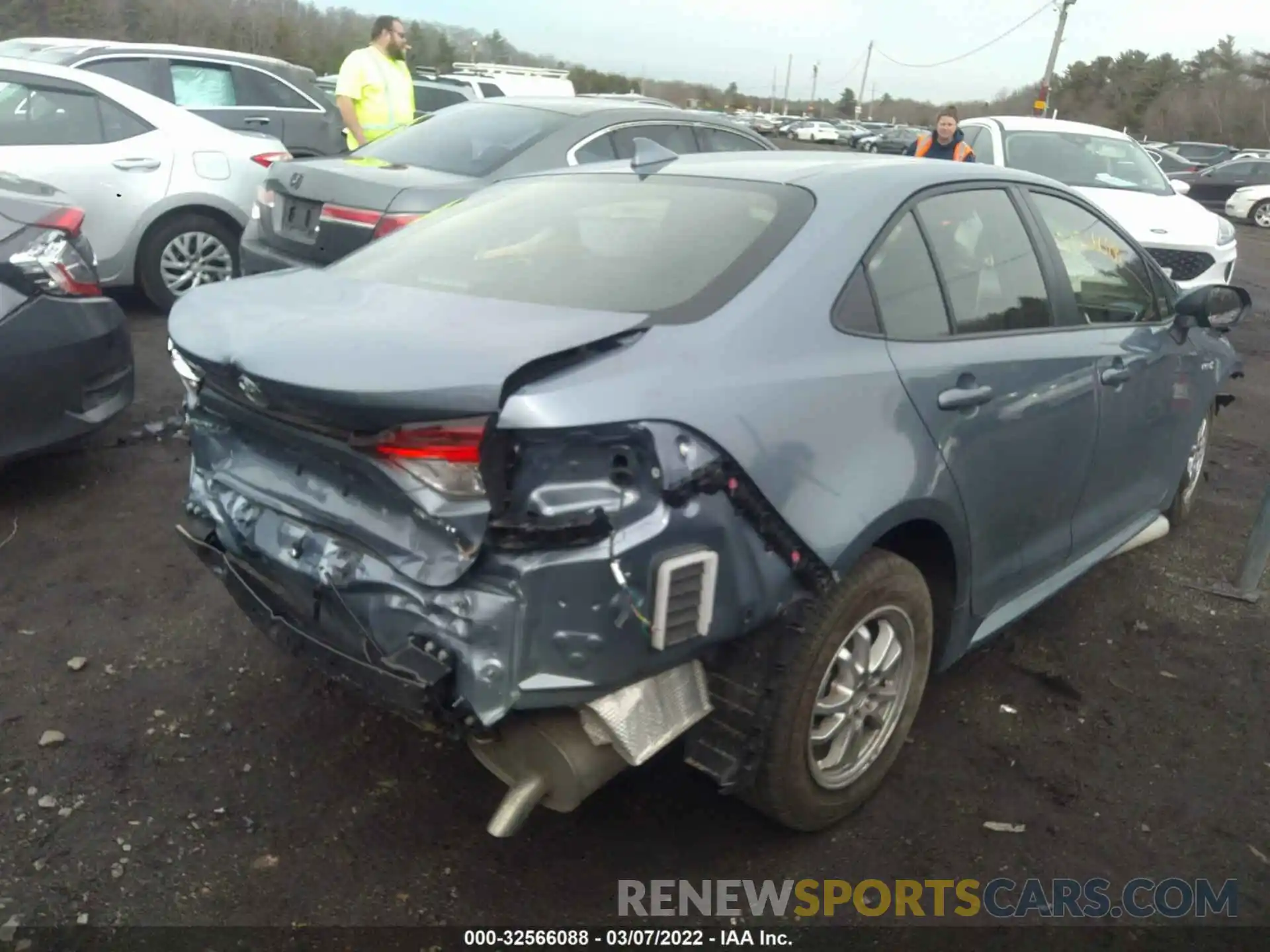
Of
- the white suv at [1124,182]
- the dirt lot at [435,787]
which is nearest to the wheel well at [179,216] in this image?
the dirt lot at [435,787]

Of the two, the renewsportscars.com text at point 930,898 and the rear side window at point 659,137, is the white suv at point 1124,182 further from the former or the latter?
the renewsportscars.com text at point 930,898

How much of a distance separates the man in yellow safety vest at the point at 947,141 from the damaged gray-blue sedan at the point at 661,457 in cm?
550

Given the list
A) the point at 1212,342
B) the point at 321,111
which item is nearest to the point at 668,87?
the point at 321,111

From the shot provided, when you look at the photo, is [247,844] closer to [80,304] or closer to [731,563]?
[731,563]

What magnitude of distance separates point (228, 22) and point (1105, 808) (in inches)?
1941

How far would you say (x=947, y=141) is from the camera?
8609 millimetres

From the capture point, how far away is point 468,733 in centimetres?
223

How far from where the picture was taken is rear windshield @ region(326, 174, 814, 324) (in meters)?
2.54

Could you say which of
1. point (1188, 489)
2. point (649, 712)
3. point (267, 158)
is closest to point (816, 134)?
point (267, 158)

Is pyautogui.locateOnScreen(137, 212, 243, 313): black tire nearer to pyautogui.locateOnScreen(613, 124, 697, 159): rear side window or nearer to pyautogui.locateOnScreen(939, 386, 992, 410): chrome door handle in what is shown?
pyautogui.locateOnScreen(613, 124, 697, 159): rear side window

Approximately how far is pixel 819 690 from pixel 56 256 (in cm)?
354

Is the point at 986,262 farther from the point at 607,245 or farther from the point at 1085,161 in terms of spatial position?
the point at 1085,161

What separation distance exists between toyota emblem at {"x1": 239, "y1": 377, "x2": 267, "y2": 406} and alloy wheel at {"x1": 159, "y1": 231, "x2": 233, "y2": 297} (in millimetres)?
5443

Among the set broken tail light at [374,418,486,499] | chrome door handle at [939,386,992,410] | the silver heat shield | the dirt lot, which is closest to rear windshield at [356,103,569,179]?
the dirt lot
